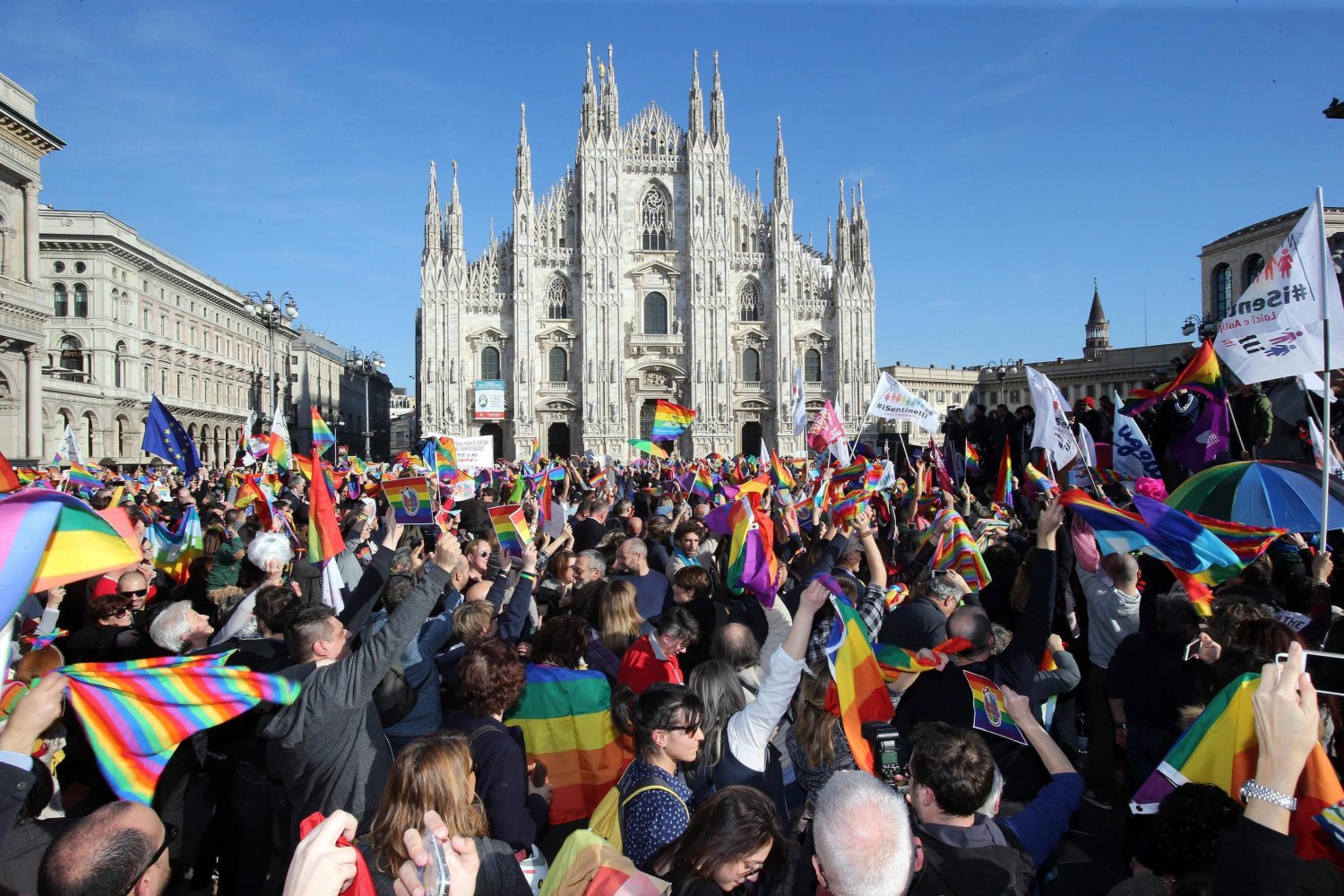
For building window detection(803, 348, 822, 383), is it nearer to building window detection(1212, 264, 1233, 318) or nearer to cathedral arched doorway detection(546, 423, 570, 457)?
cathedral arched doorway detection(546, 423, 570, 457)

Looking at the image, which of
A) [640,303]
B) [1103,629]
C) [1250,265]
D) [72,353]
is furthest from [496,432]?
[1103,629]

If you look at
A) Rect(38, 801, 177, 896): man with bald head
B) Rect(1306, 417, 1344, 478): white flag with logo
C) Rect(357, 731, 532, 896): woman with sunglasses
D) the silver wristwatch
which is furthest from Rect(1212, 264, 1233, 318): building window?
Rect(38, 801, 177, 896): man with bald head

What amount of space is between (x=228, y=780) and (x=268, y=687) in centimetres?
132

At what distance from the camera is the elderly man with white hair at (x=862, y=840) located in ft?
7.42

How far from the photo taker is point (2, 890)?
2.72 m

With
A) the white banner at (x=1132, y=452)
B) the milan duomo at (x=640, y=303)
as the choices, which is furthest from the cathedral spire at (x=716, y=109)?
the white banner at (x=1132, y=452)

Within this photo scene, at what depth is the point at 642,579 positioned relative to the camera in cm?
624

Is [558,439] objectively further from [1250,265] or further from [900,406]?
[900,406]

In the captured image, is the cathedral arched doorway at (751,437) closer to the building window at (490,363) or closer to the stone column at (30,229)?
the building window at (490,363)

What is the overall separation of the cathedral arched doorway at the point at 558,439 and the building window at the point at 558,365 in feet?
7.80

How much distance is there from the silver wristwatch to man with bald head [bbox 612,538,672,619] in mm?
4166

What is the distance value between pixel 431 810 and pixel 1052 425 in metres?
7.31

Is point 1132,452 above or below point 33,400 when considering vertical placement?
below

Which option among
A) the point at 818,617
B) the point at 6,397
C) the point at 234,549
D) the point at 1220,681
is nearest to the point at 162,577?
the point at 234,549
